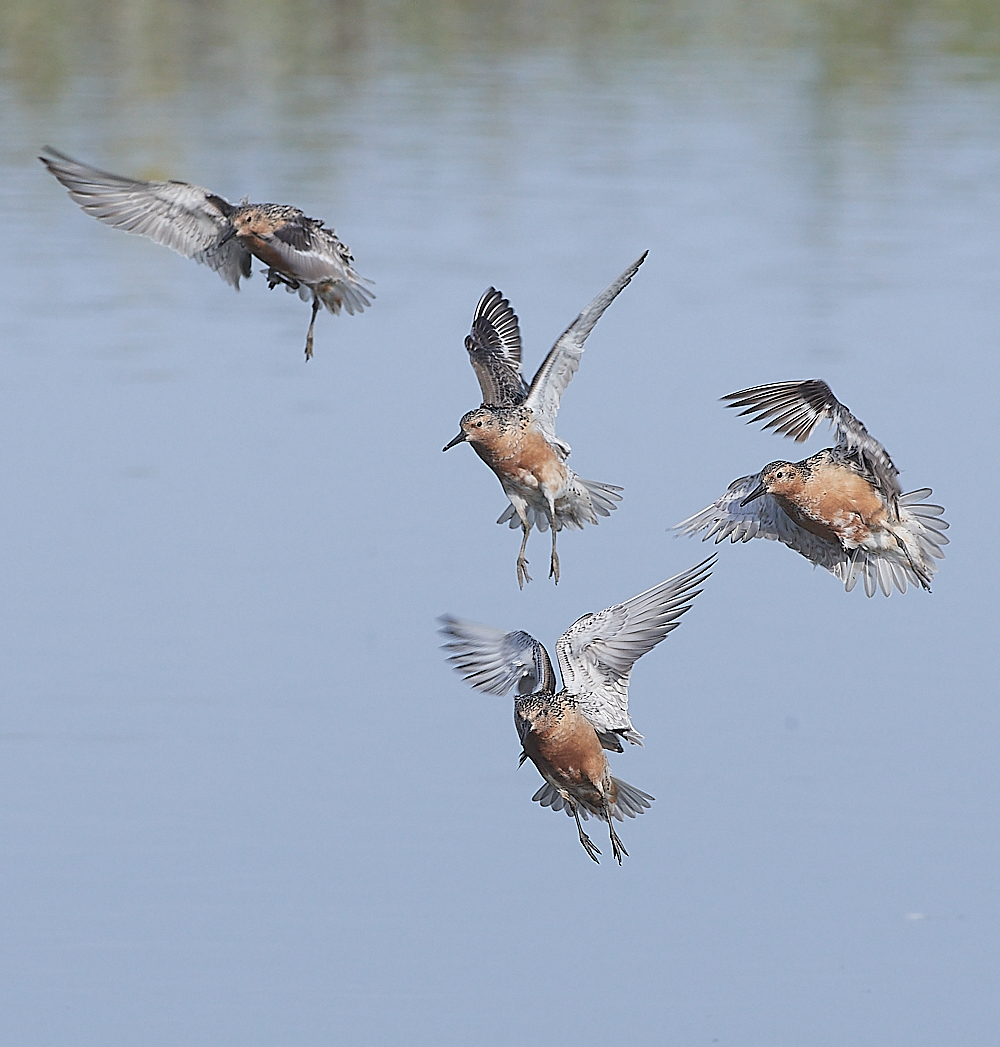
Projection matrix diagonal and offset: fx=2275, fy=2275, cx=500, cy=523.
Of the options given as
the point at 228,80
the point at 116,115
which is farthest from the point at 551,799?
the point at 228,80

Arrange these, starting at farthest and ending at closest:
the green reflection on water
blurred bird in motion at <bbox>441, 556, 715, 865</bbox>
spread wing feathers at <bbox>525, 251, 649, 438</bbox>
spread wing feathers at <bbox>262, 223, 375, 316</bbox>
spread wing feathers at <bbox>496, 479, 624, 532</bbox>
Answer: the green reflection on water < spread wing feathers at <bbox>496, 479, 624, 532</bbox> < spread wing feathers at <bbox>262, 223, 375, 316</bbox> < spread wing feathers at <bbox>525, 251, 649, 438</bbox> < blurred bird in motion at <bbox>441, 556, 715, 865</bbox>

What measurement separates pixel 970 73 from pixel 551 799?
3087 cm

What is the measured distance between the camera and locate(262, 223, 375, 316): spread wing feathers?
31.0 feet

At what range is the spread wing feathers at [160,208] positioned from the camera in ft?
32.9

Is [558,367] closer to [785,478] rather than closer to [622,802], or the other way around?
[785,478]

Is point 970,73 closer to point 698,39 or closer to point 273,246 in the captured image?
point 698,39

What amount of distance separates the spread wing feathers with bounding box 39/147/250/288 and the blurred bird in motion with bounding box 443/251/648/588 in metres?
1.35

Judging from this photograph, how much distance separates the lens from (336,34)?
135 ft

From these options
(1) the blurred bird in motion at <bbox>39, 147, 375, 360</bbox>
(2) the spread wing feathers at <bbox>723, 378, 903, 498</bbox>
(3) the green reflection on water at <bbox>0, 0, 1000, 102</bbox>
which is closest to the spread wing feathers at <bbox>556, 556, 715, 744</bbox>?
(2) the spread wing feathers at <bbox>723, 378, 903, 498</bbox>

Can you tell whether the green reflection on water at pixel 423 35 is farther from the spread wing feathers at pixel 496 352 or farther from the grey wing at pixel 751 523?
the grey wing at pixel 751 523

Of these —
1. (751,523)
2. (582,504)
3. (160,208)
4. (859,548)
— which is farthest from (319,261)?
(859,548)

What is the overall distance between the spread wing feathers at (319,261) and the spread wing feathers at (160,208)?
0.53 metres

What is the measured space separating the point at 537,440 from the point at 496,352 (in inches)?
58.0

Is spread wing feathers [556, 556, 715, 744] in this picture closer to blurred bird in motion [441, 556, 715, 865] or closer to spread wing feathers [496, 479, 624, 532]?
blurred bird in motion [441, 556, 715, 865]
